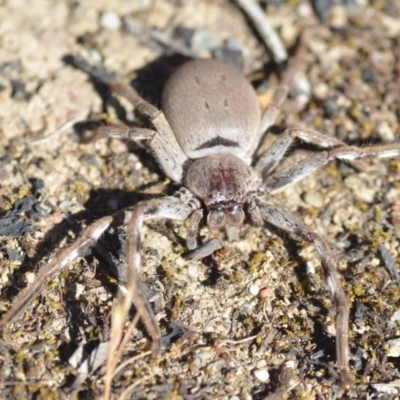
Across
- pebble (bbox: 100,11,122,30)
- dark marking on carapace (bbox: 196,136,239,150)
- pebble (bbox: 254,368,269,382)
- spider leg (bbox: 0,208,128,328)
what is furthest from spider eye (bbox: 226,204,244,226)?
pebble (bbox: 100,11,122,30)

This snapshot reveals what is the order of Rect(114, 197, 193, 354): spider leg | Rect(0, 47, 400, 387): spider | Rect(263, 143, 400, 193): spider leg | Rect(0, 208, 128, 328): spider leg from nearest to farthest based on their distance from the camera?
Rect(114, 197, 193, 354): spider leg, Rect(0, 208, 128, 328): spider leg, Rect(0, 47, 400, 387): spider, Rect(263, 143, 400, 193): spider leg

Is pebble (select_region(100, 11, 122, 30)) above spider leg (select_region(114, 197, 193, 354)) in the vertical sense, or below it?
above

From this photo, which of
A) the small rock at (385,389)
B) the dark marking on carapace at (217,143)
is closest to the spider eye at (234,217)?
the dark marking on carapace at (217,143)

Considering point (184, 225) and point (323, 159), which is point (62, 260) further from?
point (323, 159)

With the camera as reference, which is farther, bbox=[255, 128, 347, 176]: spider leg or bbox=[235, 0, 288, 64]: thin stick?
bbox=[235, 0, 288, 64]: thin stick

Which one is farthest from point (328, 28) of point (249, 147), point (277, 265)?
point (277, 265)

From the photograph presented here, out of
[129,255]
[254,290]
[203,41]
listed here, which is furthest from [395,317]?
[203,41]

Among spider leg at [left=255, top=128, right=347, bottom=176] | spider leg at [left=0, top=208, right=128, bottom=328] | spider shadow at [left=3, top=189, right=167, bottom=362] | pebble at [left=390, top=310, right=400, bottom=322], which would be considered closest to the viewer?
spider leg at [left=0, top=208, right=128, bottom=328]

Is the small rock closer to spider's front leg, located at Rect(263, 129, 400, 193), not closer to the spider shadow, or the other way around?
spider's front leg, located at Rect(263, 129, 400, 193)
